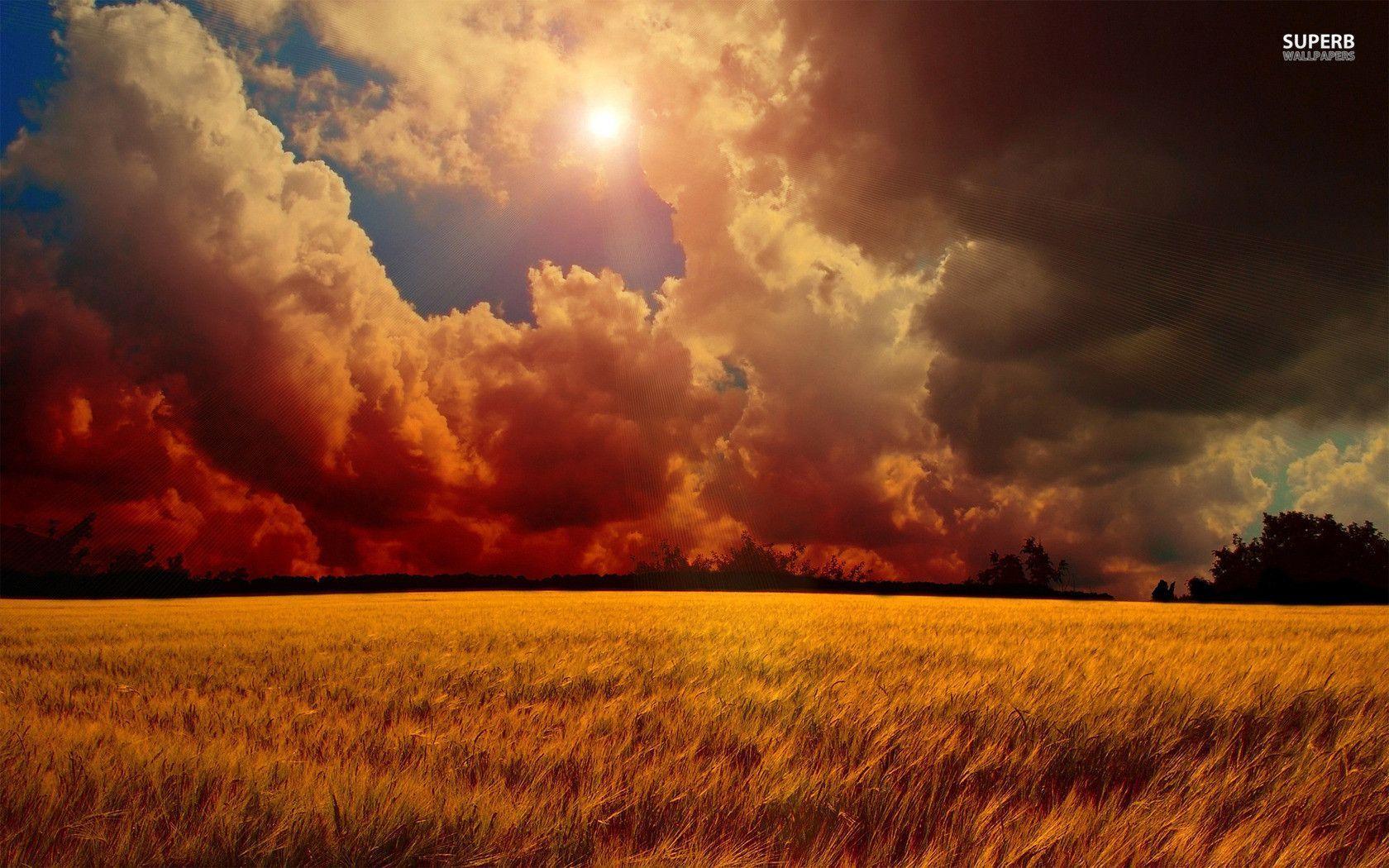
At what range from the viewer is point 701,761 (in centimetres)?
301

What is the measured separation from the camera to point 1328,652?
7.78 meters

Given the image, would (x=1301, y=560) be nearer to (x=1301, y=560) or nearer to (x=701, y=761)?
(x=1301, y=560)

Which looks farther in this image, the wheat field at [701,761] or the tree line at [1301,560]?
the tree line at [1301,560]

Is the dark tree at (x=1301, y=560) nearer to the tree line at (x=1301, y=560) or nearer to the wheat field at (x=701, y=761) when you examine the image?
the tree line at (x=1301, y=560)

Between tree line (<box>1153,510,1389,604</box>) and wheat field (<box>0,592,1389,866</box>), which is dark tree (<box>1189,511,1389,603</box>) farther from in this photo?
wheat field (<box>0,592,1389,866</box>)

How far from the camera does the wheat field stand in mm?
2205

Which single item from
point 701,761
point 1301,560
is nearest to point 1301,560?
point 1301,560

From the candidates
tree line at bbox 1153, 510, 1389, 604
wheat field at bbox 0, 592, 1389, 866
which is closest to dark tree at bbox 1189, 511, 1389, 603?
tree line at bbox 1153, 510, 1389, 604

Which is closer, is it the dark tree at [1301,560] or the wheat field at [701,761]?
the wheat field at [701,761]

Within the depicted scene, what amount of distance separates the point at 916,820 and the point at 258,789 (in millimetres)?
2392

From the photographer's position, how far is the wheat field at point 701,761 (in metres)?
2.21

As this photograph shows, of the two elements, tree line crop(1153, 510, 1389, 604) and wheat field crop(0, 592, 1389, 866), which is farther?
tree line crop(1153, 510, 1389, 604)

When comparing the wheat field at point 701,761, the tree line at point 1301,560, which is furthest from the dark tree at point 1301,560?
the wheat field at point 701,761

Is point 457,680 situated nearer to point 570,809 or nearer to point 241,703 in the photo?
point 241,703
